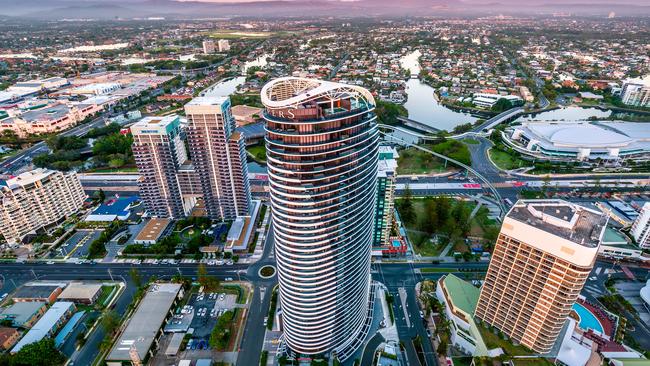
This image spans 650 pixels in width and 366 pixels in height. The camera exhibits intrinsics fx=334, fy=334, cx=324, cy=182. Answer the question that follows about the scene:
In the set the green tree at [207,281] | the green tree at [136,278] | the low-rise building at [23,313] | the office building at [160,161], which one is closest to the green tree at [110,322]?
the green tree at [136,278]

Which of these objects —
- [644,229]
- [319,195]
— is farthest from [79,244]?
[644,229]

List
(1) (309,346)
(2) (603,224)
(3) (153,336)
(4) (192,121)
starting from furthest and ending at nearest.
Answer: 1. (4) (192,121)
2. (3) (153,336)
3. (1) (309,346)
4. (2) (603,224)

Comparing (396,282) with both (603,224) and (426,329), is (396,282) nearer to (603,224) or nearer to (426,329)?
(426,329)

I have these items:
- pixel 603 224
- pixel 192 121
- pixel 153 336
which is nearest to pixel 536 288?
pixel 603 224

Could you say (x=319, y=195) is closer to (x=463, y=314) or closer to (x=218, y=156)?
(x=463, y=314)

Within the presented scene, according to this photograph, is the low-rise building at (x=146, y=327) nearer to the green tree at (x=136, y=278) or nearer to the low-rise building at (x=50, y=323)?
the green tree at (x=136, y=278)

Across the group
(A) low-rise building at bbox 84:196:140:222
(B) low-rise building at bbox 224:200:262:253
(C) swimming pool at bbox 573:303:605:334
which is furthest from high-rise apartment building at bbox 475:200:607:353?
(A) low-rise building at bbox 84:196:140:222
